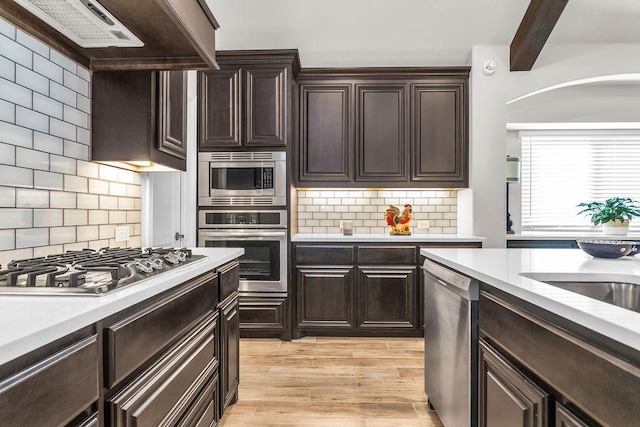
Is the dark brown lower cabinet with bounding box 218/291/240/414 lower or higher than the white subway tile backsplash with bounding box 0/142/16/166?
lower

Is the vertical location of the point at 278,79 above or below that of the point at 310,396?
above

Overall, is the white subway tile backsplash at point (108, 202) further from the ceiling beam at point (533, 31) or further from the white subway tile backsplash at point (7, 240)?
the ceiling beam at point (533, 31)

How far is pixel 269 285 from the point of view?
355cm

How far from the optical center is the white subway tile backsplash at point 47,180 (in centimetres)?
155

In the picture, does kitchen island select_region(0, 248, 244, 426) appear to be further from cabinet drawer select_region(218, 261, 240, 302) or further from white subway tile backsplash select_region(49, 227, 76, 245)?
white subway tile backsplash select_region(49, 227, 76, 245)

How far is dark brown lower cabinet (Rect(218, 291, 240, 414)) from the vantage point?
6.49 feet

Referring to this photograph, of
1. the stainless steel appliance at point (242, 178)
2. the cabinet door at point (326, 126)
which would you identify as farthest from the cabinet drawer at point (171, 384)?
the cabinet door at point (326, 126)

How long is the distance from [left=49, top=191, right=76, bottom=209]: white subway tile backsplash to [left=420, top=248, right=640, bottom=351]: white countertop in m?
1.74

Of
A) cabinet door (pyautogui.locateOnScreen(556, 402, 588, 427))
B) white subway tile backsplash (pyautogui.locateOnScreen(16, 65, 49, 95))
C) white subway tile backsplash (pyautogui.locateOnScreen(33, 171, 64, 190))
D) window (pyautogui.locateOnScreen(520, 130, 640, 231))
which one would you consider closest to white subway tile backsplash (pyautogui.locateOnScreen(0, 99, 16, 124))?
white subway tile backsplash (pyautogui.locateOnScreen(16, 65, 49, 95))

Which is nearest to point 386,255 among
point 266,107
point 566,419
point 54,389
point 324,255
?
point 324,255

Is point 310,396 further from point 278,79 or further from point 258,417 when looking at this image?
point 278,79

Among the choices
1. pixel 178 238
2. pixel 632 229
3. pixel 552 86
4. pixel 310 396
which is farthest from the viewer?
pixel 632 229

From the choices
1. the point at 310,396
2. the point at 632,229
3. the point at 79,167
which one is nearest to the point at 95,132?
the point at 79,167

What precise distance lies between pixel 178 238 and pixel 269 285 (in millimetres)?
915
